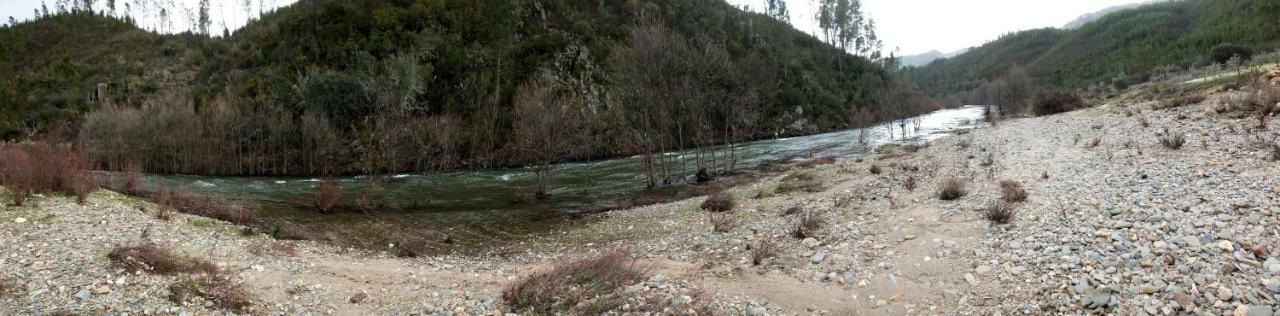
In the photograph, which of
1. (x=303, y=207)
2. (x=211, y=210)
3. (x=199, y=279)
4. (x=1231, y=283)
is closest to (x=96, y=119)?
(x=303, y=207)

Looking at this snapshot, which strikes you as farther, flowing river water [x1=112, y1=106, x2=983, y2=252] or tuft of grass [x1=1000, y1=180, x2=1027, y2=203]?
flowing river water [x1=112, y1=106, x2=983, y2=252]

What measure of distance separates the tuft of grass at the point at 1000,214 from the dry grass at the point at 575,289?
8.12 m

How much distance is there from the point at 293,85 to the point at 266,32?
87.4ft

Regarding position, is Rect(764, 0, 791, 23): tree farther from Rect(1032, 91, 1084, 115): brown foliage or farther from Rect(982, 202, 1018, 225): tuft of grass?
Rect(982, 202, 1018, 225): tuft of grass

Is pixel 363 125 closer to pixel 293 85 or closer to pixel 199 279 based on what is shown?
pixel 293 85

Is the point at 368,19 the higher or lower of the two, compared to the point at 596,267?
higher

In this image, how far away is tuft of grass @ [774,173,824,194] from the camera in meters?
22.3

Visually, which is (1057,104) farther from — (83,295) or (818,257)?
(83,295)

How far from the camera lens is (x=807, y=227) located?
14117 mm

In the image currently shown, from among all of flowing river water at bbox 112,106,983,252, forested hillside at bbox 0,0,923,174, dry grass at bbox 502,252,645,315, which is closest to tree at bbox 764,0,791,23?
forested hillside at bbox 0,0,923,174

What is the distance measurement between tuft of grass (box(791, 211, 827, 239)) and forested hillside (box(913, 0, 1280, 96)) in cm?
10167

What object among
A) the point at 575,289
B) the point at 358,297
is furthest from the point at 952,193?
the point at 358,297

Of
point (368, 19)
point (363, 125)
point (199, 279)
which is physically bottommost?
point (199, 279)

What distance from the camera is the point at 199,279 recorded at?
10438mm
